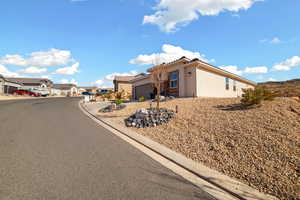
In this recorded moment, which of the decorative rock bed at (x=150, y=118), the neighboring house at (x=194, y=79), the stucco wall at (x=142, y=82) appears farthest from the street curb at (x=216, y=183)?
the stucco wall at (x=142, y=82)

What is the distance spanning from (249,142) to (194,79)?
973 centimetres

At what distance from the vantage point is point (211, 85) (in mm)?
15219

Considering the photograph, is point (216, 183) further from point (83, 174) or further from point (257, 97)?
point (257, 97)

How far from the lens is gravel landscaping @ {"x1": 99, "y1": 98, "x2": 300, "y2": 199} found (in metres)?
2.89

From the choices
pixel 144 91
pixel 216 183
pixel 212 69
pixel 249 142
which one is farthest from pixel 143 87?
pixel 216 183

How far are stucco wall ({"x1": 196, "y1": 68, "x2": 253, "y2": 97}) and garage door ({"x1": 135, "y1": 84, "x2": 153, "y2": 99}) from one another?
649 centimetres

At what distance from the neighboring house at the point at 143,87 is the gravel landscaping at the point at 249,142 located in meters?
11.7

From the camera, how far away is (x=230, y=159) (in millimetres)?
3629

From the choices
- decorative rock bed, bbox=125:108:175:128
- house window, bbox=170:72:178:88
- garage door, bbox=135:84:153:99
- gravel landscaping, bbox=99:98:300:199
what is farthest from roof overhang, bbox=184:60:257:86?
gravel landscaping, bbox=99:98:300:199

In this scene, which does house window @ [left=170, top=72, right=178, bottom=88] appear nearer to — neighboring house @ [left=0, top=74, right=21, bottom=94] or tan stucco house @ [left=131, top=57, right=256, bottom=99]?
tan stucco house @ [left=131, top=57, right=256, bottom=99]

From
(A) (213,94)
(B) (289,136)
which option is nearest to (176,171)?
(B) (289,136)

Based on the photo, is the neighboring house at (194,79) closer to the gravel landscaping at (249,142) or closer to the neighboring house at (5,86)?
the gravel landscaping at (249,142)

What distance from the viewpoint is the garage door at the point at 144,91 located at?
744 inches

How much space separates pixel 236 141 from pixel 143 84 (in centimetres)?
1649
